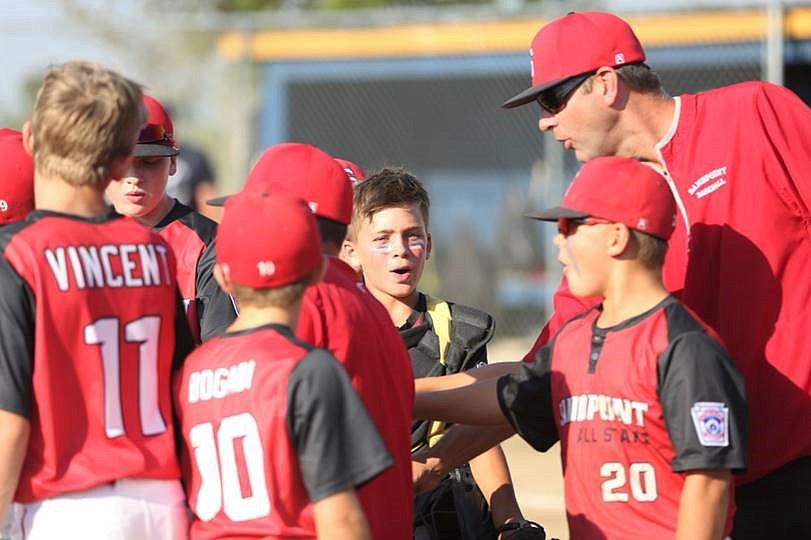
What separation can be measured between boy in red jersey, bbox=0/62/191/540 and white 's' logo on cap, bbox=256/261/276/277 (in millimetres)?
323

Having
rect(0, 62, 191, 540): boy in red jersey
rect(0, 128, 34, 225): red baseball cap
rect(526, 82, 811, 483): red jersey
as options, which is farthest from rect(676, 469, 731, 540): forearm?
rect(0, 128, 34, 225): red baseball cap

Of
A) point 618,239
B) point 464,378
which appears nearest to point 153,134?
point 464,378

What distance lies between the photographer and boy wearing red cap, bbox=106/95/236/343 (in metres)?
5.12

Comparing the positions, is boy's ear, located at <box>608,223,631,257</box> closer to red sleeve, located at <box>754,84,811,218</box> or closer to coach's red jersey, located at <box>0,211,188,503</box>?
red sleeve, located at <box>754,84,811,218</box>

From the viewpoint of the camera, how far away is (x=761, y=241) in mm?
4098

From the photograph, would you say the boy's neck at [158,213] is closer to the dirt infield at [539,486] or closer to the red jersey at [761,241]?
the red jersey at [761,241]

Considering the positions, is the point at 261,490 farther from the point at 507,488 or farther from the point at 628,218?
the point at 507,488

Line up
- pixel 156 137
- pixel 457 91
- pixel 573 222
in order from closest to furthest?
1. pixel 573 222
2. pixel 156 137
3. pixel 457 91

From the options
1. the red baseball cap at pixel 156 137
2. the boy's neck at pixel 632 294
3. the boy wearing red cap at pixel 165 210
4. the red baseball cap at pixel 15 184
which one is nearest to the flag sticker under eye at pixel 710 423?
the boy's neck at pixel 632 294

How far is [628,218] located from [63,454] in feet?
5.34

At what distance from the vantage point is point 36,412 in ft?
10.9

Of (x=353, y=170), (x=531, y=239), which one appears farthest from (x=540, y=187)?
(x=353, y=170)

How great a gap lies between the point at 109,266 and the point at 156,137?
1950mm

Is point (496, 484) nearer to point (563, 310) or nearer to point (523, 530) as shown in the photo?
point (523, 530)
